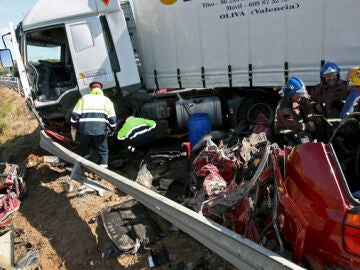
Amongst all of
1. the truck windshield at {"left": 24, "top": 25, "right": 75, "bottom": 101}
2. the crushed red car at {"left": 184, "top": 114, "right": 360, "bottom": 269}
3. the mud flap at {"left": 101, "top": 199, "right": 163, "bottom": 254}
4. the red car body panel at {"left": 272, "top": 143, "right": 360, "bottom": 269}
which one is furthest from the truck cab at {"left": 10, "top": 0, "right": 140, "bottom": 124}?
the red car body panel at {"left": 272, "top": 143, "right": 360, "bottom": 269}

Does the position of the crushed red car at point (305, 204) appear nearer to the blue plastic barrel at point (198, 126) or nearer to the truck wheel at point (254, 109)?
the blue plastic barrel at point (198, 126)

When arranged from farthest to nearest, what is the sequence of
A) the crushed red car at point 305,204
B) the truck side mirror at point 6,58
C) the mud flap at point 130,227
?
1. the truck side mirror at point 6,58
2. the mud flap at point 130,227
3. the crushed red car at point 305,204

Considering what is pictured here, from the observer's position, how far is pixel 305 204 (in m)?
2.18

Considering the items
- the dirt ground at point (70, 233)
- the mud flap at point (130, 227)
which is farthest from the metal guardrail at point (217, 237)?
the dirt ground at point (70, 233)

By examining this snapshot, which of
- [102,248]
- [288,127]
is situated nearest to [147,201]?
[102,248]

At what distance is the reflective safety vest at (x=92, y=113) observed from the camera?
565cm

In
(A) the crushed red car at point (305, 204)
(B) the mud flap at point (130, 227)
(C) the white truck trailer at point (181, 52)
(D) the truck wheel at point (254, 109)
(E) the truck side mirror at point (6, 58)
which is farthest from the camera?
(E) the truck side mirror at point (6, 58)

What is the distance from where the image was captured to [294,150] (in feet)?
7.88

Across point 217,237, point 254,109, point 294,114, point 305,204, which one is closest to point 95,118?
point 254,109

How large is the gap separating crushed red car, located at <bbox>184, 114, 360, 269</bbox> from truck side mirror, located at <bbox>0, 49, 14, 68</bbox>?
5.33m

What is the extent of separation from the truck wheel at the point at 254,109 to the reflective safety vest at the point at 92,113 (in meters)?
2.57

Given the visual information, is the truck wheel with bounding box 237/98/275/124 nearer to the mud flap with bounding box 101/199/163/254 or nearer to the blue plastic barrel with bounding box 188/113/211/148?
the blue plastic barrel with bounding box 188/113/211/148

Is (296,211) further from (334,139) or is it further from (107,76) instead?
(107,76)

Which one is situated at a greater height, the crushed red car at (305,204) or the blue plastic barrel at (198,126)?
the crushed red car at (305,204)
